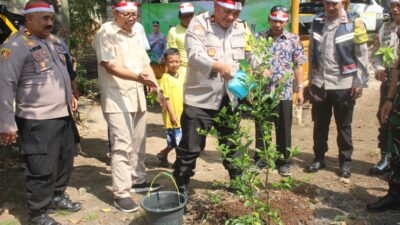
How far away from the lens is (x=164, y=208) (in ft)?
12.1

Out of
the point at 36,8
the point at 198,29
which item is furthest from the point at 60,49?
the point at 198,29

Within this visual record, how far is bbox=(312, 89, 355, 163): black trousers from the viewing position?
188 inches

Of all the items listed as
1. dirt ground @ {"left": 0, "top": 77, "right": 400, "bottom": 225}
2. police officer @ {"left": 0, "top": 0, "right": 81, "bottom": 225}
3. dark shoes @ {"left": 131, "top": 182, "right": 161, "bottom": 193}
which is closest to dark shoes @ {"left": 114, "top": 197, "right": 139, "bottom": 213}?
dirt ground @ {"left": 0, "top": 77, "right": 400, "bottom": 225}

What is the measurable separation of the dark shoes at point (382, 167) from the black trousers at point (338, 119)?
349 millimetres

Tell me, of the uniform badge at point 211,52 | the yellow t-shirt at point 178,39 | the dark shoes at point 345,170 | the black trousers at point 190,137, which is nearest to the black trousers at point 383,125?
the dark shoes at point 345,170

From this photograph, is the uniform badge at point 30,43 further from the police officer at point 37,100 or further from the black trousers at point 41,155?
the black trousers at point 41,155

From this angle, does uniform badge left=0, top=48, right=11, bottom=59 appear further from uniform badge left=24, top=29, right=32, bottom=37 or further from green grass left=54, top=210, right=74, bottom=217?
green grass left=54, top=210, right=74, bottom=217

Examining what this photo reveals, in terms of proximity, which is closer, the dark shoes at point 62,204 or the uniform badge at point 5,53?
the uniform badge at point 5,53

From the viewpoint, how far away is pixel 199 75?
12.8 feet

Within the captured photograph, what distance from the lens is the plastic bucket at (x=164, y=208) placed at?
3391mm

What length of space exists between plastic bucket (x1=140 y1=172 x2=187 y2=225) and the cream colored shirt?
941mm

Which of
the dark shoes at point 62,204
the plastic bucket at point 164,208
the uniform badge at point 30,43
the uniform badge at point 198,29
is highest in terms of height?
the uniform badge at point 198,29

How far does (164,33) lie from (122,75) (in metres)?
4.78

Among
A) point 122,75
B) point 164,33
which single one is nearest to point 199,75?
point 122,75
